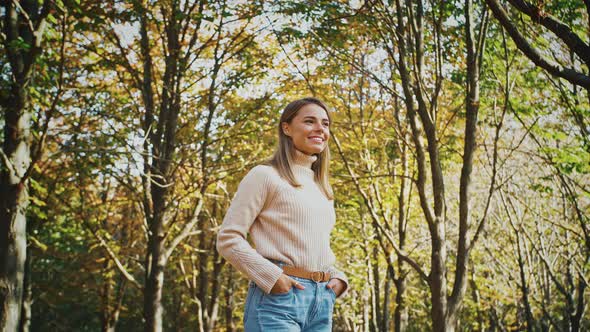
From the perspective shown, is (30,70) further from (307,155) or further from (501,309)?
(501,309)

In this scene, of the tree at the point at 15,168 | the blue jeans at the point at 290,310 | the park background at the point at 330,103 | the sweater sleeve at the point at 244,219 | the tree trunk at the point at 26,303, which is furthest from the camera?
the tree trunk at the point at 26,303

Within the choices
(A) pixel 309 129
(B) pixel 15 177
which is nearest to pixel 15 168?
(B) pixel 15 177

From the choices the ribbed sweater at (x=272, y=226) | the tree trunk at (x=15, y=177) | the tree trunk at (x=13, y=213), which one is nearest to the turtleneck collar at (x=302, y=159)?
the ribbed sweater at (x=272, y=226)

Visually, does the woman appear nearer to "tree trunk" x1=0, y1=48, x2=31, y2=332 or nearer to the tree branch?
the tree branch

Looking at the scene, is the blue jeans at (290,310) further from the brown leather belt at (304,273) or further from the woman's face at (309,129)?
the woman's face at (309,129)

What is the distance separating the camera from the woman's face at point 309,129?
253 centimetres

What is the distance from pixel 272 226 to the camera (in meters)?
2.33

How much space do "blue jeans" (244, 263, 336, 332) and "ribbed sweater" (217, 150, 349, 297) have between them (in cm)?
10

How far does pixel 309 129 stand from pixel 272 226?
52 cm

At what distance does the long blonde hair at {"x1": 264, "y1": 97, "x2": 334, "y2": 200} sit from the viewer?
2451 millimetres

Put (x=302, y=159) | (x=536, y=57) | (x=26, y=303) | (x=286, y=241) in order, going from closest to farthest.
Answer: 1. (x=286, y=241)
2. (x=536, y=57)
3. (x=302, y=159)
4. (x=26, y=303)

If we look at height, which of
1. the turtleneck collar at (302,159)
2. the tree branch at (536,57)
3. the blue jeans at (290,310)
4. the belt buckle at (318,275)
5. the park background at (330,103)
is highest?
the park background at (330,103)

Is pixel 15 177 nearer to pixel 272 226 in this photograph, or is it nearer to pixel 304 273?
pixel 272 226

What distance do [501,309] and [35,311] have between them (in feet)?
73.2
